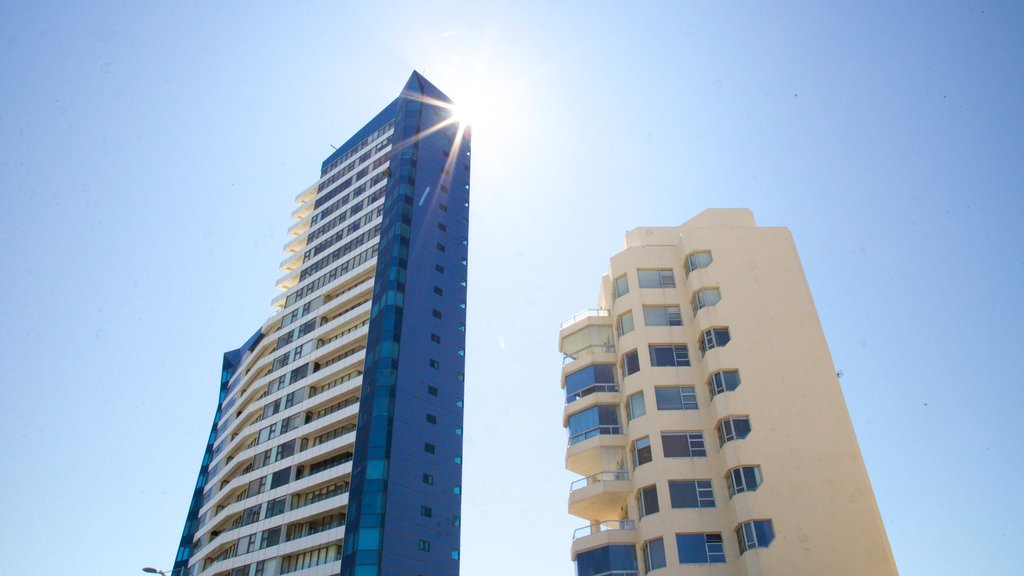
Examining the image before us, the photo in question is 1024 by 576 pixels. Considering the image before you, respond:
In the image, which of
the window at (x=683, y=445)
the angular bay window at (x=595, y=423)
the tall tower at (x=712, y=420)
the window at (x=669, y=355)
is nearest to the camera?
the tall tower at (x=712, y=420)

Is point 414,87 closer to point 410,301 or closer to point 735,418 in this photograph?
point 410,301

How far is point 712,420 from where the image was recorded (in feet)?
137

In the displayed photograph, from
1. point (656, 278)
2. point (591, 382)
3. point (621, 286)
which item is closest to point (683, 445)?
point (591, 382)

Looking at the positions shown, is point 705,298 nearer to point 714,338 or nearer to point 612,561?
point 714,338

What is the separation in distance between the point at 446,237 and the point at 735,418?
51091 mm

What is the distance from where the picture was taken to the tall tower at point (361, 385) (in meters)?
65.5

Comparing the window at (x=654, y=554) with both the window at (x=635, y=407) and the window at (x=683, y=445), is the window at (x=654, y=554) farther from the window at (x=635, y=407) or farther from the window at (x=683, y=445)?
the window at (x=635, y=407)

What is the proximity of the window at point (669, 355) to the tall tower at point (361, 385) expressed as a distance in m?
30.1

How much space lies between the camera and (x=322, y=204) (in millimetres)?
96750

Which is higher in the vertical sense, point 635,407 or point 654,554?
point 635,407

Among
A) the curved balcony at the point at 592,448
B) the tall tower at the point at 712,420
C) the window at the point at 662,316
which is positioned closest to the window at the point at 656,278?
the tall tower at the point at 712,420

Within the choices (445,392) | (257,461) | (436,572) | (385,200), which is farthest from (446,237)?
(436,572)

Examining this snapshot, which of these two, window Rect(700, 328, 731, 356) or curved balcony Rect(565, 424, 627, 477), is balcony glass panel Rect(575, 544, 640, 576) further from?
window Rect(700, 328, 731, 356)

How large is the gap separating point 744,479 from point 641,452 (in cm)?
584
